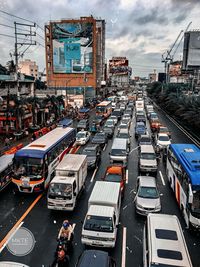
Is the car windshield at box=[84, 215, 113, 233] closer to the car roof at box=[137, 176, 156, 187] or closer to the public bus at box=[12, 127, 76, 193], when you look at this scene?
the car roof at box=[137, 176, 156, 187]

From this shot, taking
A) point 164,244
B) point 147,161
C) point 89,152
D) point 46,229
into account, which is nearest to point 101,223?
point 164,244

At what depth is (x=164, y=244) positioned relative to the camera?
425 inches

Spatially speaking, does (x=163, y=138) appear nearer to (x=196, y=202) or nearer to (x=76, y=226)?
(x=196, y=202)

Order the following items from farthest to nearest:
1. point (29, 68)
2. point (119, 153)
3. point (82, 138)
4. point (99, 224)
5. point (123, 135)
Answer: point (29, 68)
point (82, 138)
point (123, 135)
point (119, 153)
point (99, 224)

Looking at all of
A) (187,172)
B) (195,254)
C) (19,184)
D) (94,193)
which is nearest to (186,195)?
(187,172)

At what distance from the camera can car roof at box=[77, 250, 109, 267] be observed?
9.62m

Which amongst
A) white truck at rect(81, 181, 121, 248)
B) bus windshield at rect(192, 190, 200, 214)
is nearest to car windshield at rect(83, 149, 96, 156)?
white truck at rect(81, 181, 121, 248)

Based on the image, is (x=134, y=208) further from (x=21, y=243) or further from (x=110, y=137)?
(x=110, y=137)

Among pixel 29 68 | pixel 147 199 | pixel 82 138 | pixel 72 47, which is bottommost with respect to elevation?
pixel 147 199

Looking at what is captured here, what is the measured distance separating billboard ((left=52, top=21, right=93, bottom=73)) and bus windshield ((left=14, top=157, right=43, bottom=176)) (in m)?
85.0

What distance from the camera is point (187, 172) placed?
15.1 m

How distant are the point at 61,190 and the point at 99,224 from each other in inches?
169

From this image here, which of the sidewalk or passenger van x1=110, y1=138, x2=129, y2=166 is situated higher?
passenger van x1=110, y1=138, x2=129, y2=166

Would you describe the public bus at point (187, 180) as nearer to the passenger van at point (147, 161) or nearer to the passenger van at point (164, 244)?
the passenger van at point (164, 244)
